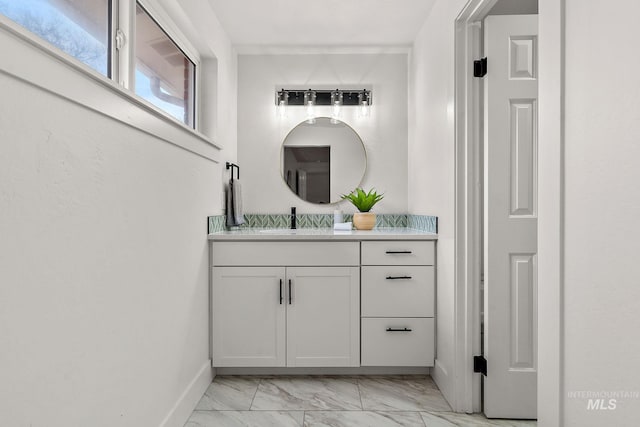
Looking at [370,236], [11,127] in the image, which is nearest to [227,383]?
[370,236]

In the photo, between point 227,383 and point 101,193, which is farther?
point 227,383

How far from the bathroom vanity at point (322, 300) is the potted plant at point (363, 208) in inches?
16.4

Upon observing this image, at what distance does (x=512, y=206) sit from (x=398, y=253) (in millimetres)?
739

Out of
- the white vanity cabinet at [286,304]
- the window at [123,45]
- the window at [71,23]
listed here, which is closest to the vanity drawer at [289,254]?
the white vanity cabinet at [286,304]

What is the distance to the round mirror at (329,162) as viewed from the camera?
131 inches

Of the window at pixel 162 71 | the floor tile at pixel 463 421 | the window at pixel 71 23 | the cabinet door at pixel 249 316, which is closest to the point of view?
the window at pixel 71 23

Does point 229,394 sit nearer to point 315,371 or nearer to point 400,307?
point 315,371

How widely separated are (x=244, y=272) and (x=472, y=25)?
6.04 feet

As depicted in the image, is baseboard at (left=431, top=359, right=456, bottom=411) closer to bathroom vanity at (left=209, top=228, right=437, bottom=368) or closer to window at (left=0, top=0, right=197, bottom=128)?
bathroom vanity at (left=209, top=228, right=437, bottom=368)

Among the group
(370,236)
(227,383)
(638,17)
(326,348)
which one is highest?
(638,17)

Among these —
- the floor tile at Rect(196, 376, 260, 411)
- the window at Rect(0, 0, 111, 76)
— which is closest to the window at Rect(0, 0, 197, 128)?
the window at Rect(0, 0, 111, 76)

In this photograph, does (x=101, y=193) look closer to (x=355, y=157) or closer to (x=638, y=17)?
(x=638, y=17)

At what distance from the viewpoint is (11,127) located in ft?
3.02

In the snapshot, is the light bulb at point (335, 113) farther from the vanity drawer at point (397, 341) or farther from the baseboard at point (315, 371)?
the baseboard at point (315, 371)
